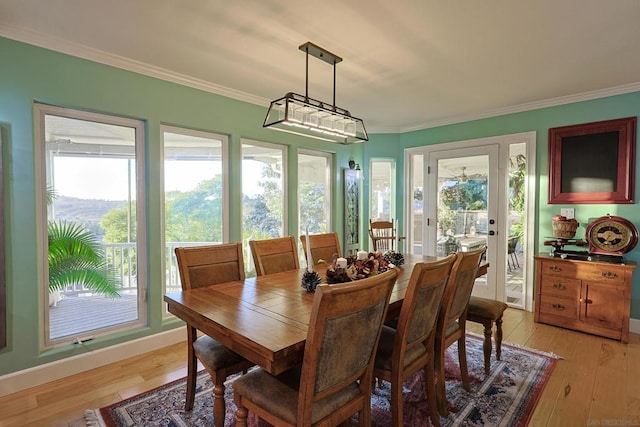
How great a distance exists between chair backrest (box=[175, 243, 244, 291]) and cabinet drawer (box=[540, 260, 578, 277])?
10.3 ft

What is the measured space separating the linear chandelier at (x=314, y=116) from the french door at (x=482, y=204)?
2.41 metres

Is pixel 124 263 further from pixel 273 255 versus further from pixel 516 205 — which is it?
pixel 516 205

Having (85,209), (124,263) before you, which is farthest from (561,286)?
(85,209)

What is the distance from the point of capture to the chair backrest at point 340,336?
1.15m

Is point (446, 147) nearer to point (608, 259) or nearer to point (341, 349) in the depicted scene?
point (608, 259)

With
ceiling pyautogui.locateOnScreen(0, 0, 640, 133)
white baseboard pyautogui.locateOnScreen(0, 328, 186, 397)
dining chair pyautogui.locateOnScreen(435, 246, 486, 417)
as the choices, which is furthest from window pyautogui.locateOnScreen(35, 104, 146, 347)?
dining chair pyautogui.locateOnScreen(435, 246, 486, 417)

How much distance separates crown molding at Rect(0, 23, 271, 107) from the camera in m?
2.21

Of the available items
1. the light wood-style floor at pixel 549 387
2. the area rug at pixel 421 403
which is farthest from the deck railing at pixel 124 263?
the area rug at pixel 421 403

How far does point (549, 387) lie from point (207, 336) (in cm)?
237

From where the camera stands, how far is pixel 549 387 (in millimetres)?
2283

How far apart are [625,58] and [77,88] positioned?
4361 mm

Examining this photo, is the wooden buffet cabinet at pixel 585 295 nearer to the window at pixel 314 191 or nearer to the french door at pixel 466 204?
the french door at pixel 466 204

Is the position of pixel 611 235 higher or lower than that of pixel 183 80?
lower

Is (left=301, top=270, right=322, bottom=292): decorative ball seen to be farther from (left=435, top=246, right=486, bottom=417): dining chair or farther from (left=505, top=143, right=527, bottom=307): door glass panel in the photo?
(left=505, top=143, right=527, bottom=307): door glass panel
